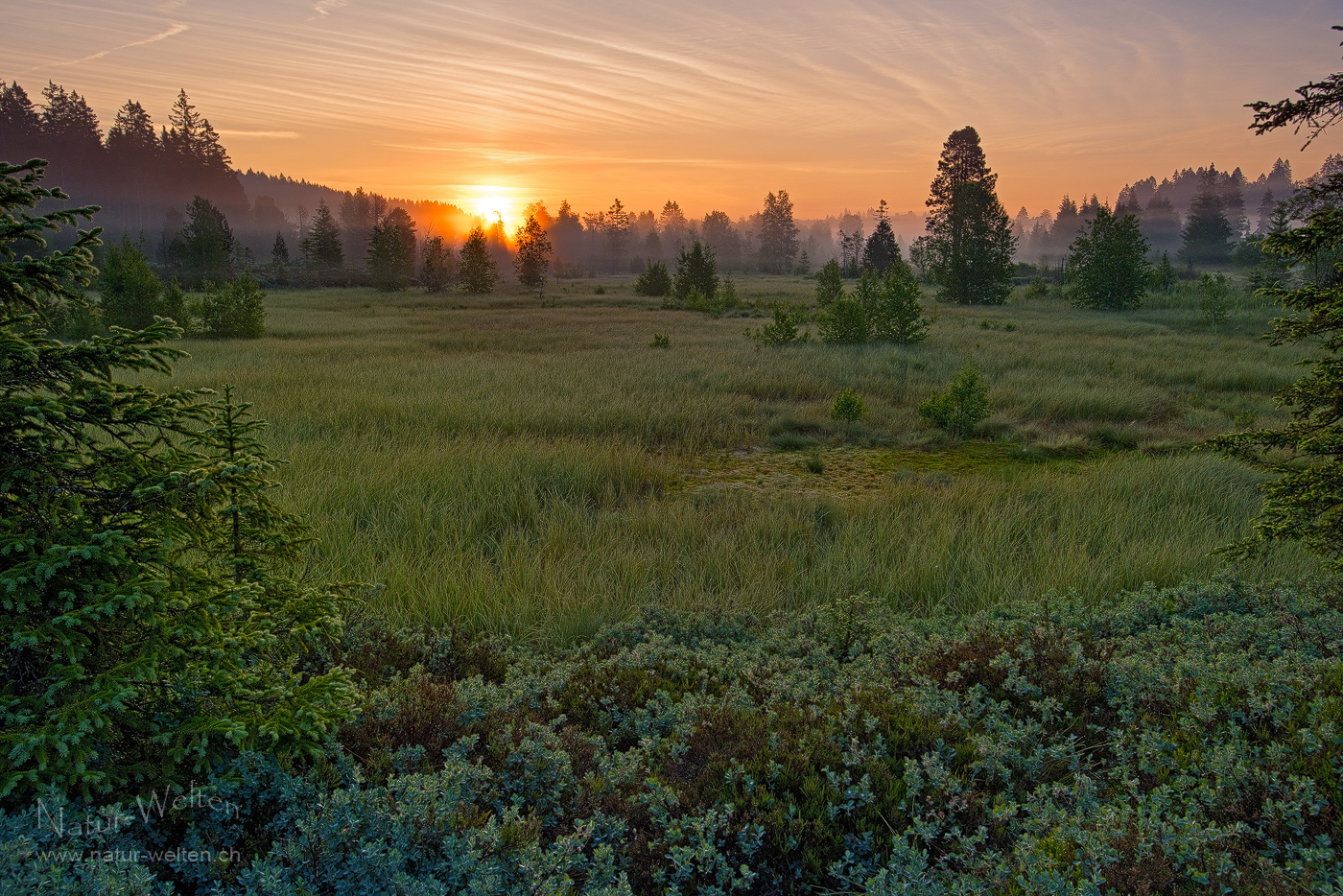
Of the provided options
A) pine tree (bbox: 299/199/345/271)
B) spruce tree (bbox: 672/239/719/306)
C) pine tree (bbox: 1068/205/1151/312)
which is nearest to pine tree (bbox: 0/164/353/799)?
spruce tree (bbox: 672/239/719/306)

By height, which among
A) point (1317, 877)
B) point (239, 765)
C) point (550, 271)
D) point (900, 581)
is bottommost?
point (900, 581)

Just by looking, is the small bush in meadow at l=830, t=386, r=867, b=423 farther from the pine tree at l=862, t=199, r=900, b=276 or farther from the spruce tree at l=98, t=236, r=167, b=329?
the pine tree at l=862, t=199, r=900, b=276

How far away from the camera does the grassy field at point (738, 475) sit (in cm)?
486

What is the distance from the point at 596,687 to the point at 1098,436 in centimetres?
1015

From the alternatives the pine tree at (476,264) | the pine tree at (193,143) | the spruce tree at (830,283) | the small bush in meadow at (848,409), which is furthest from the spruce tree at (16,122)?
the small bush in meadow at (848,409)

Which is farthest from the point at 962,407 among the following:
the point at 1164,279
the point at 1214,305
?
the point at 1164,279

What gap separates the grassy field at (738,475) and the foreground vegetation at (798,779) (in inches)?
44.3

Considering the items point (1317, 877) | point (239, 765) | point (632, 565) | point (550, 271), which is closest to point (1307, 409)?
point (1317, 877)

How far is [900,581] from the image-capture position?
493 centimetres

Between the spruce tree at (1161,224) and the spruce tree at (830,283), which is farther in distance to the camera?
the spruce tree at (1161,224)

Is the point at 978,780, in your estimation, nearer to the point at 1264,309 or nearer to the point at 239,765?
the point at 239,765

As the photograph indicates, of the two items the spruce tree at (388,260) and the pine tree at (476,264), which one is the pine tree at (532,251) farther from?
the spruce tree at (388,260)

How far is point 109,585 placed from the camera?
5.98 ft

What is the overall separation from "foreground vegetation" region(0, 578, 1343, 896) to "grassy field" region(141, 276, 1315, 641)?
1.12m
